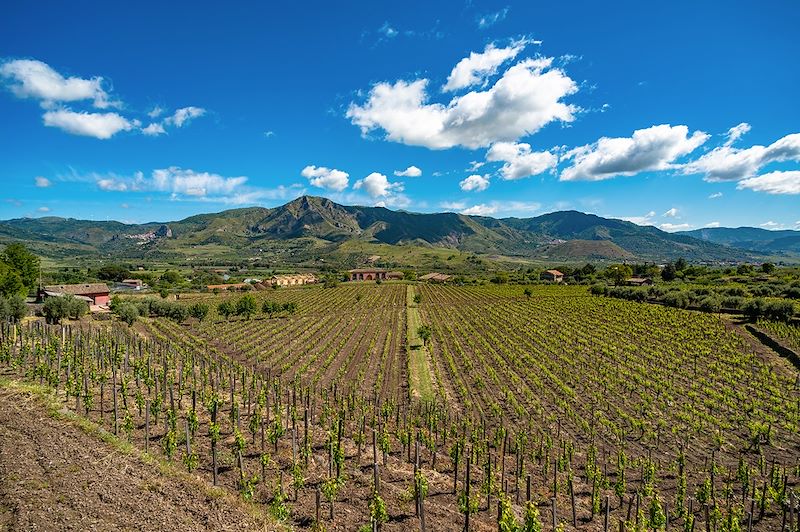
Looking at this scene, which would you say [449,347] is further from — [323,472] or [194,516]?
[194,516]

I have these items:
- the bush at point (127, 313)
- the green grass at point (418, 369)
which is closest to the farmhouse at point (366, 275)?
the green grass at point (418, 369)

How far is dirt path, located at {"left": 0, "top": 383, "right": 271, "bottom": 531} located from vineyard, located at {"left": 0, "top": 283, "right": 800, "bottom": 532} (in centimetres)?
153

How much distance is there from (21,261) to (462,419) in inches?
2562

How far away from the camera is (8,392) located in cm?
1656

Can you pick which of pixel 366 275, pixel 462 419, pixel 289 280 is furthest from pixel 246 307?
pixel 366 275

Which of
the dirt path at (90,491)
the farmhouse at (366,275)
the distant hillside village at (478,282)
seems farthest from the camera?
the farmhouse at (366,275)

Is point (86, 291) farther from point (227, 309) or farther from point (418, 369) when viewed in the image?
point (418, 369)

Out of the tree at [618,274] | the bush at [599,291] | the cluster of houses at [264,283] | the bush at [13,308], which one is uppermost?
the tree at [618,274]

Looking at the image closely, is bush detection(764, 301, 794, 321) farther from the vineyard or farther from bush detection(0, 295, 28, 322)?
bush detection(0, 295, 28, 322)

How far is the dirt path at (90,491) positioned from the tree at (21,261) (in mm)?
56958

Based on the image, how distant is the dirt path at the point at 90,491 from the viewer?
9.61 meters

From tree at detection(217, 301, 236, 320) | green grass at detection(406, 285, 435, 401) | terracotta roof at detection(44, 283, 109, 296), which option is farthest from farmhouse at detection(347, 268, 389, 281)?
green grass at detection(406, 285, 435, 401)

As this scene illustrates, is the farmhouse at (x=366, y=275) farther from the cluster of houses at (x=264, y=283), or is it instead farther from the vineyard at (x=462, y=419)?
the vineyard at (x=462, y=419)

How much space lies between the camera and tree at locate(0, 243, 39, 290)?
54.7 meters
